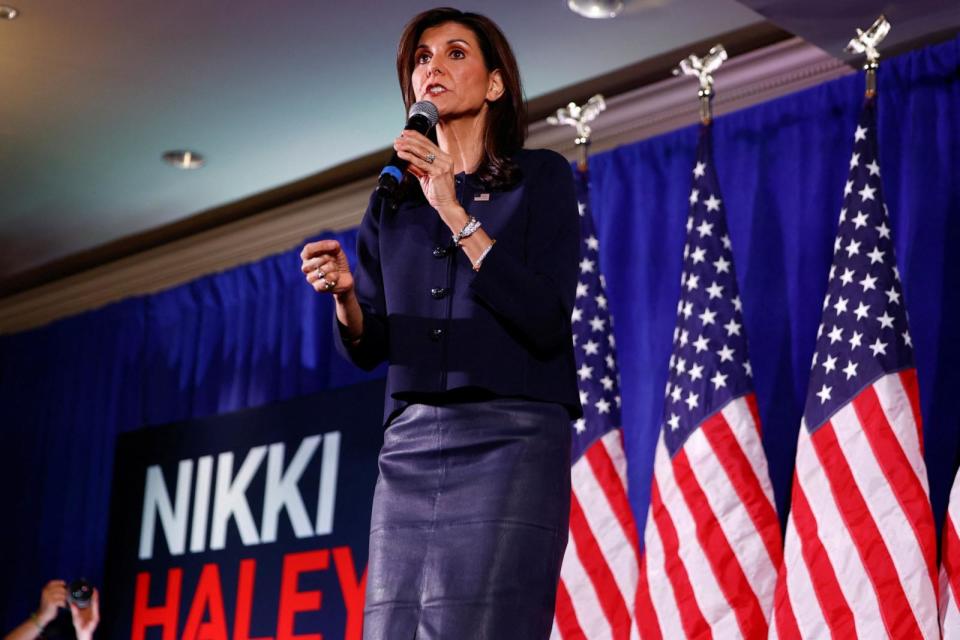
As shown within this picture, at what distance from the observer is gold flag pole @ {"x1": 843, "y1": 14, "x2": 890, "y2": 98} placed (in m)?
3.60

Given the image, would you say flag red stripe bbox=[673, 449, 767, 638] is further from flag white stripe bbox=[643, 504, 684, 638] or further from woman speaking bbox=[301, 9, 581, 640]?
woman speaking bbox=[301, 9, 581, 640]

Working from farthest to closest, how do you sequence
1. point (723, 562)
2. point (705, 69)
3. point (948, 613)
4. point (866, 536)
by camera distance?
point (705, 69)
point (723, 562)
point (866, 536)
point (948, 613)

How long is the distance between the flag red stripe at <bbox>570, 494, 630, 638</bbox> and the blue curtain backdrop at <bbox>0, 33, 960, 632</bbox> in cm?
39

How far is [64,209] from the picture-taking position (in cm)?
589

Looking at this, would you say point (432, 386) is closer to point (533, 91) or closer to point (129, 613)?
point (533, 91)

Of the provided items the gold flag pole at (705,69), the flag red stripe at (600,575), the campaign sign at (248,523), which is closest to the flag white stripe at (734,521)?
the flag red stripe at (600,575)

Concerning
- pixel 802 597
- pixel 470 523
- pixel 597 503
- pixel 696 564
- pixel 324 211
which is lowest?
pixel 470 523

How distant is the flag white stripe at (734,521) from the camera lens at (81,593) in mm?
3132

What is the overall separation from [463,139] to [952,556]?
5.95ft

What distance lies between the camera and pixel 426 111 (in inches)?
72.1

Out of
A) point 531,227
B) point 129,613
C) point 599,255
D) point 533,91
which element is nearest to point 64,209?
point 129,613

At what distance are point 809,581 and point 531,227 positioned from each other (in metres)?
1.70

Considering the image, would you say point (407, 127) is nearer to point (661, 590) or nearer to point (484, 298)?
point (484, 298)

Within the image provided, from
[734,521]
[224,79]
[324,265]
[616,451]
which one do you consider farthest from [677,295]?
[324,265]
